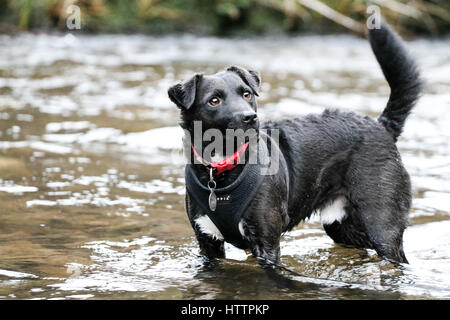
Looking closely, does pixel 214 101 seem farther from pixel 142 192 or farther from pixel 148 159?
pixel 148 159

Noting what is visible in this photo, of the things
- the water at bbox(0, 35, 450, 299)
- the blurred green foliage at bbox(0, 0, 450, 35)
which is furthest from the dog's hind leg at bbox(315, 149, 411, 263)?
the blurred green foliage at bbox(0, 0, 450, 35)

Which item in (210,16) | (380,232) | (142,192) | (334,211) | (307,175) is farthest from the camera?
(210,16)

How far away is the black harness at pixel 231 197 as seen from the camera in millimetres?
4273

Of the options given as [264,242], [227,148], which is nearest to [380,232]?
[264,242]

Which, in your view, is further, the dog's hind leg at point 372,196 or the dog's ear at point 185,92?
the dog's hind leg at point 372,196

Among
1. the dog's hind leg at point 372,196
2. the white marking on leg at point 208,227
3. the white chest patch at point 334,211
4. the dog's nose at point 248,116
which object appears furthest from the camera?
the white chest patch at point 334,211

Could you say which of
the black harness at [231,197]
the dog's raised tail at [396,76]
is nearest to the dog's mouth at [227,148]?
the black harness at [231,197]

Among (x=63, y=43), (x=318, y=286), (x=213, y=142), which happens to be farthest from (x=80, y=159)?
(x=63, y=43)

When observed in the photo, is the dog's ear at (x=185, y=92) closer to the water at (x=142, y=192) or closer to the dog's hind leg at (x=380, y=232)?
the water at (x=142, y=192)

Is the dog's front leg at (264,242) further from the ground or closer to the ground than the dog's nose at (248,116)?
closer to the ground

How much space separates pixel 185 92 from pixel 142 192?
95.5 inches

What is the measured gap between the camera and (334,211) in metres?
5.03

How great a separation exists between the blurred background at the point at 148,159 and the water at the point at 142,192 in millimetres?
19
